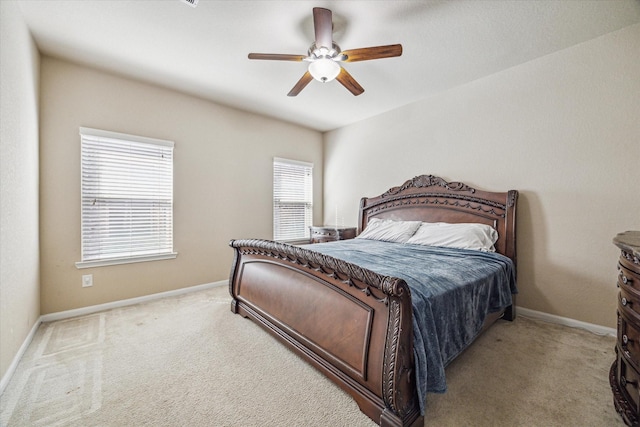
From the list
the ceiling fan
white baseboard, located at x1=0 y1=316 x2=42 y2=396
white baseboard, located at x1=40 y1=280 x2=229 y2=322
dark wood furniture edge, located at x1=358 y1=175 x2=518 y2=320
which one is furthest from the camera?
dark wood furniture edge, located at x1=358 y1=175 x2=518 y2=320

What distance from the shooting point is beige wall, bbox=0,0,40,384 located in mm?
1676

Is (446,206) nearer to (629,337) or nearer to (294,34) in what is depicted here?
(629,337)

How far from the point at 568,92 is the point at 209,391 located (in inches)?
152

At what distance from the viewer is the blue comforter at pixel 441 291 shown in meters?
1.32

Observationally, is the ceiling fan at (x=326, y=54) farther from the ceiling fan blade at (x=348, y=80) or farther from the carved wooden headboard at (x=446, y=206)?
the carved wooden headboard at (x=446, y=206)

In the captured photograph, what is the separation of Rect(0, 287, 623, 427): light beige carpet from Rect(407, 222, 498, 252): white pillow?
0.80m

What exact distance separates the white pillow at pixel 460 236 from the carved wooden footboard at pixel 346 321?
169 cm

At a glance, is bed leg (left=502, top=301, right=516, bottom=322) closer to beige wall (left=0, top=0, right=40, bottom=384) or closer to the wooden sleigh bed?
the wooden sleigh bed

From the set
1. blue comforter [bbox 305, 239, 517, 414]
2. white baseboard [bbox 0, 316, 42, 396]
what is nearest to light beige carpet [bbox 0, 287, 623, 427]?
white baseboard [bbox 0, 316, 42, 396]

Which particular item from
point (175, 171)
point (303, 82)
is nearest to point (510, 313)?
point (303, 82)

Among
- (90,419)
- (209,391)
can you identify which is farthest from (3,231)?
(209,391)

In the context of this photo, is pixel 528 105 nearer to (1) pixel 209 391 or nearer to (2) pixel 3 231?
(1) pixel 209 391

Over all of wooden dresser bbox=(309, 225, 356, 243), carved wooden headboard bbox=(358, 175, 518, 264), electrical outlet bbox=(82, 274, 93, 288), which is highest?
carved wooden headboard bbox=(358, 175, 518, 264)

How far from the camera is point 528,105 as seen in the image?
270 cm
